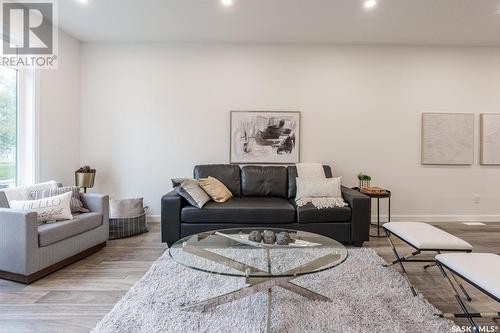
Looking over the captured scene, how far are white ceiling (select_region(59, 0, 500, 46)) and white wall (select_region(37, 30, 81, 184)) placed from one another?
0.39 metres

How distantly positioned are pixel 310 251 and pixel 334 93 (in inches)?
117

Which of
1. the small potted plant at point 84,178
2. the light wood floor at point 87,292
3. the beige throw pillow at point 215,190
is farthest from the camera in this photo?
the small potted plant at point 84,178

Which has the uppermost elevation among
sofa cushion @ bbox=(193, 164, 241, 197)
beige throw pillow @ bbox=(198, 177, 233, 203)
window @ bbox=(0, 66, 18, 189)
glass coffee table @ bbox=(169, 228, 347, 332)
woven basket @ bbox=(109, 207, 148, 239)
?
window @ bbox=(0, 66, 18, 189)

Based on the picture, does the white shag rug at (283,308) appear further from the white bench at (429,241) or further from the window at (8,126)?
the window at (8,126)

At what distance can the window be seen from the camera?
313 centimetres

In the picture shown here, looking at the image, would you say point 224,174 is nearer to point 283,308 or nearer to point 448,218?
point 283,308

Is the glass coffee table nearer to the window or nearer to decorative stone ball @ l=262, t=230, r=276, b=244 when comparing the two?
decorative stone ball @ l=262, t=230, r=276, b=244

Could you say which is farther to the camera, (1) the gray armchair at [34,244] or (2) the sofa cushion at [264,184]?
(2) the sofa cushion at [264,184]

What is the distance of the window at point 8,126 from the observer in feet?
10.3

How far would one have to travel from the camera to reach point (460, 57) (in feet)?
13.9

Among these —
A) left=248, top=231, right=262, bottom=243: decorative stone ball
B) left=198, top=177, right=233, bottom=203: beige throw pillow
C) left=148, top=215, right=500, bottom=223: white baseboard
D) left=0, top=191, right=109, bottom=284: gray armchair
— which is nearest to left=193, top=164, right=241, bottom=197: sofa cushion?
left=198, top=177, right=233, bottom=203: beige throw pillow

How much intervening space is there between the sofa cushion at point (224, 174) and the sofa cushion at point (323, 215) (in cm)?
106

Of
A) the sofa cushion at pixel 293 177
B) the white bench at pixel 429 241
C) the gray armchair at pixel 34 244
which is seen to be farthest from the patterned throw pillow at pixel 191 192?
the white bench at pixel 429 241

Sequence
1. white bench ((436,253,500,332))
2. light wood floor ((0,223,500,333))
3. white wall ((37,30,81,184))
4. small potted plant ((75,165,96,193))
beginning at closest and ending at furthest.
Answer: white bench ((436,253,500,332)) < light wood floor ((0,223,500,333)) < white wall ((37,30,81,184)) < small potted plant ((75,165,96,193))
